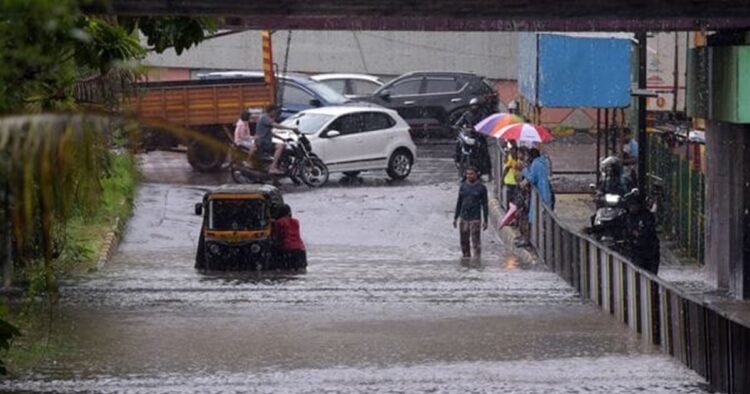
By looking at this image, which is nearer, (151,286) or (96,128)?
(96,128)

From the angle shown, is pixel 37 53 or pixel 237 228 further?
pixel 237 228

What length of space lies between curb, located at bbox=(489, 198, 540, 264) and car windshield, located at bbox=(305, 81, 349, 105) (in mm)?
7856

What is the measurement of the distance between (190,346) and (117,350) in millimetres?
647

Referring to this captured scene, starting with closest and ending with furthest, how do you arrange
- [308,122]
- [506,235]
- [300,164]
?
[506,235], [300,164], [308,122]

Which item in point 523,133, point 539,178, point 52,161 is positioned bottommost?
point 539,178

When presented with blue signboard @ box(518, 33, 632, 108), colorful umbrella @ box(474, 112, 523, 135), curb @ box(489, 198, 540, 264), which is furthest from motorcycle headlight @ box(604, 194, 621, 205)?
colorful umbrella @ box(474, 112, 523, 135)

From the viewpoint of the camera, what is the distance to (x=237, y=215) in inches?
834

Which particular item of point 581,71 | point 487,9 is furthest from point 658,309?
point 581,71

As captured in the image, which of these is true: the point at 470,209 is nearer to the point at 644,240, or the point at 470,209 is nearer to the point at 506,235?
the point at 506,235

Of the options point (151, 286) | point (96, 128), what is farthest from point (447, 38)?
point (96, 128)

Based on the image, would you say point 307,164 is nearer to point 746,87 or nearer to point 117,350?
point 746,87

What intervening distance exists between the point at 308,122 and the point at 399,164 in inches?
76.6

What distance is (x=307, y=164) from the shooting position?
30.0 metres

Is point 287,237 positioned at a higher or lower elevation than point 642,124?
lower
